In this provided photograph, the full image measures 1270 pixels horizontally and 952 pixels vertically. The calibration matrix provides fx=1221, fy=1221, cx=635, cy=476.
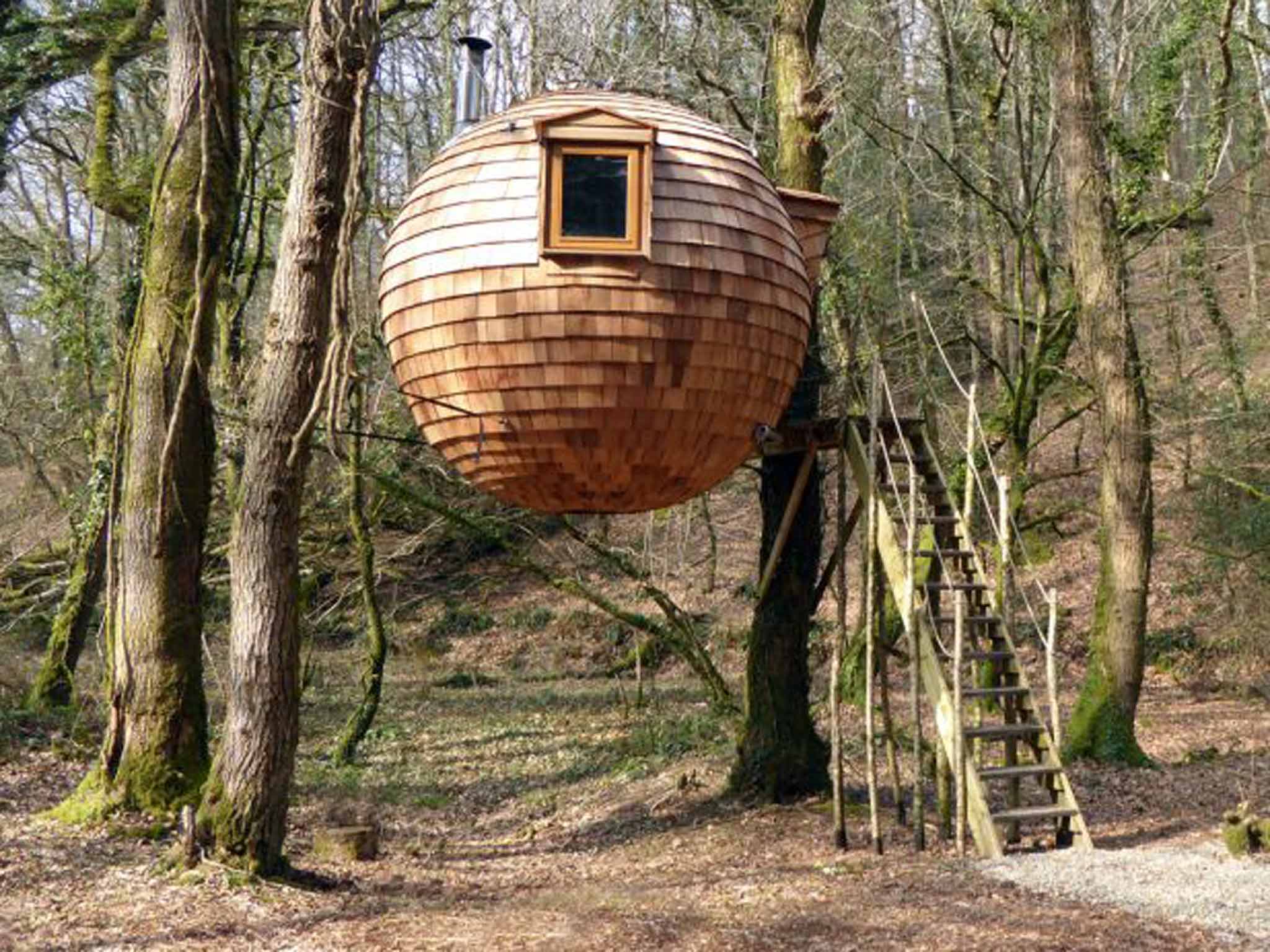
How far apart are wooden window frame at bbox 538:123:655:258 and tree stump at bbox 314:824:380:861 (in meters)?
4.13

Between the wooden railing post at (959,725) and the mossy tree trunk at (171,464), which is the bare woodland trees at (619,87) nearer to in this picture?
the mossy tree trunk at (171,464)

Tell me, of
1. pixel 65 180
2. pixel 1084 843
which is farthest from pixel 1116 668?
pixel 65 180

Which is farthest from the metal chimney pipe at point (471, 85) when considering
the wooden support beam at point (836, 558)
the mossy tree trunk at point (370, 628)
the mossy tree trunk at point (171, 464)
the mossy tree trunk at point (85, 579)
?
the mossy tree trunk at point (85, 579)

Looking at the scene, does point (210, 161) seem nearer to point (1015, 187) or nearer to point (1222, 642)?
point (1015, 187)

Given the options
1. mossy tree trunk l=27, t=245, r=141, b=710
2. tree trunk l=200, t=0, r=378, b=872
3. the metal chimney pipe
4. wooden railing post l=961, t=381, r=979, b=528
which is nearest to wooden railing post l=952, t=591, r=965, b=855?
wooden railing post l=961, t=381, r=979, b=528

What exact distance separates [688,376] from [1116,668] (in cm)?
619

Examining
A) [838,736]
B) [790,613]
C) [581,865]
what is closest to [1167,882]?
[838,736]

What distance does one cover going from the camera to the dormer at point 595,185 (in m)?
5.11

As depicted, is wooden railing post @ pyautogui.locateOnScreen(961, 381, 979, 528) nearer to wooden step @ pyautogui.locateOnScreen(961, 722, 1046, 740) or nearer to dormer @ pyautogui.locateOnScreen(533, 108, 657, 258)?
wooden step @ pyautogui.locateOnScreen(961, 722, 1046, 740)

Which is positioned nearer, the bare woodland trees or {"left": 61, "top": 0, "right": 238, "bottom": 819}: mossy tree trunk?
the bare woodland trees

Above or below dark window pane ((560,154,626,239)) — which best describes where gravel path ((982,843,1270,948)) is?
below

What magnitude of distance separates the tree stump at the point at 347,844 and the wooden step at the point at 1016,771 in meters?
3.67

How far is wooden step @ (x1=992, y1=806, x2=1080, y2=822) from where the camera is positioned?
6.55 meters

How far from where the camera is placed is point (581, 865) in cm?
760
